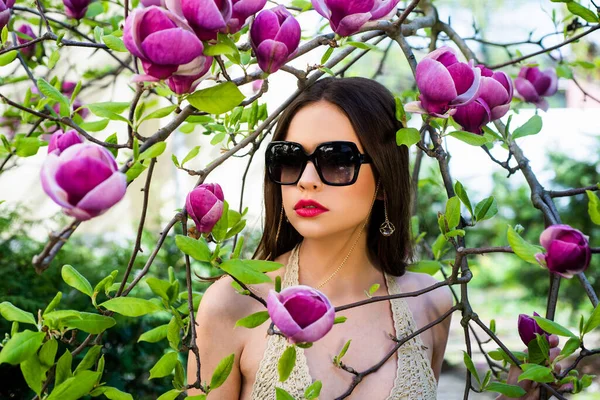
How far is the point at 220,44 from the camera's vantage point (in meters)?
0.80

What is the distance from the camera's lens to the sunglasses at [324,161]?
125 cm

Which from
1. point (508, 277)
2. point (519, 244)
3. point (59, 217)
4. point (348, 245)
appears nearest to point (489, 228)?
point (508, 277)

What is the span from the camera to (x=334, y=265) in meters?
1.43

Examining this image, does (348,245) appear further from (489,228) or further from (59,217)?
(489,228)

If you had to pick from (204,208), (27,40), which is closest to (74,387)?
(204,208)

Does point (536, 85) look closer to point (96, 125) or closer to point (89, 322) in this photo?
point (96, 125)

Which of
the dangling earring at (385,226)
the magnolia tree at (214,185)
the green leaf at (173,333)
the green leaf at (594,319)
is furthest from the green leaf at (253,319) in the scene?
the dangling earring at (385,226)

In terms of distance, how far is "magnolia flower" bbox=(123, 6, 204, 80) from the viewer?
0.73 m

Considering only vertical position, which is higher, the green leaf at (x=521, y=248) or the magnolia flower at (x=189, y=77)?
the magnolia flower at (x=189, y=77)

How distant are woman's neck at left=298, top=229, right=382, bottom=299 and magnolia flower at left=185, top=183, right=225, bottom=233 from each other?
1.40ft

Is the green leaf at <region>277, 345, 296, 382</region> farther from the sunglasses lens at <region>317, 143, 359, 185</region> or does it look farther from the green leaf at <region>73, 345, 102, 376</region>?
the sunglasses lens at <region>317, 143, 359, 185</region>

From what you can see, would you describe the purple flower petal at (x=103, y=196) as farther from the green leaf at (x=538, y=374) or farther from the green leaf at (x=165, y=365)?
the green leaf at (x=538, y=374)

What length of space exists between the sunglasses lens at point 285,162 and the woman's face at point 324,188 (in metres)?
0.02

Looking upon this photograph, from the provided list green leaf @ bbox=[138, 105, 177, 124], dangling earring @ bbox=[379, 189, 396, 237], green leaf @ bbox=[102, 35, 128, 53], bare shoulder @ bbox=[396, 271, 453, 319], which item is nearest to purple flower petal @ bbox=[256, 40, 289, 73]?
green leaf @ bbox=[138, 105, 177, 124]
